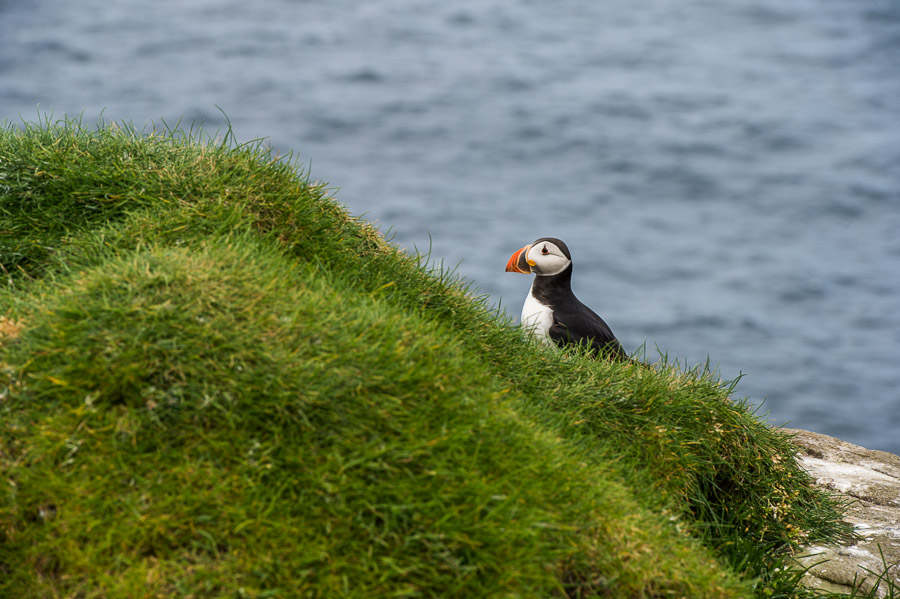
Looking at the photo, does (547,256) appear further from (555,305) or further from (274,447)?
(274,447)

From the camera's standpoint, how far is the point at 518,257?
20.2ft

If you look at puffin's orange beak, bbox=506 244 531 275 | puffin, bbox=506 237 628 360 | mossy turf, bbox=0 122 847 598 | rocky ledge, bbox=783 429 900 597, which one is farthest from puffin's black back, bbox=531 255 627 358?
rocky ledge, bbox=783 429 900 597

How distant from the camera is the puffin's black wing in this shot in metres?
5.67

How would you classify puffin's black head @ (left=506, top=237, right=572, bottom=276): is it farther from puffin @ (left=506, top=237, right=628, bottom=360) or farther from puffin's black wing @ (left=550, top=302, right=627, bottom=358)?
puffin's black wing @ (left=550, top=302, right=627, bottom=358)

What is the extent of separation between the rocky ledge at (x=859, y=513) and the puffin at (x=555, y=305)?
1529 mm

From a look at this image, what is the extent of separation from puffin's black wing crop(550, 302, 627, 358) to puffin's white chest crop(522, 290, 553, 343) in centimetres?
4

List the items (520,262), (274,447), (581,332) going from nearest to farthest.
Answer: (274,447), (581,332), (520,262)

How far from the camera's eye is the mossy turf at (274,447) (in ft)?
9.34

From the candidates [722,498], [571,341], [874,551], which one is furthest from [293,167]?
[874,551]

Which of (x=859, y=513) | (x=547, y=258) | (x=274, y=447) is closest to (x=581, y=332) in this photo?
(x=547, y=258)

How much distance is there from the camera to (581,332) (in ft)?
18.9

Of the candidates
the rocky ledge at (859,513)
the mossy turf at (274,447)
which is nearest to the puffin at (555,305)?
the mossy turf at (274,447)

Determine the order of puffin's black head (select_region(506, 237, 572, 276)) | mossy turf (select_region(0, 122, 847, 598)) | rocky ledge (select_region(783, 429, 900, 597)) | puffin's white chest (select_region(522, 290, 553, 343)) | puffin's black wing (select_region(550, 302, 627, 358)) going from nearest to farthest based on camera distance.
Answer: mossy turf (select_region(0, 122, 847, 598)) < rocky ledge (select_region(783, 429, 900, 597)) < puffin's black wing (select_region(550, 302, 627, 358)) < puffin's white chest (select_region(522, 290, 553, 343)) < puffin's black head (select_region(506, 237, 572, 276))

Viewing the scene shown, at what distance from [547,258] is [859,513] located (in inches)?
107
